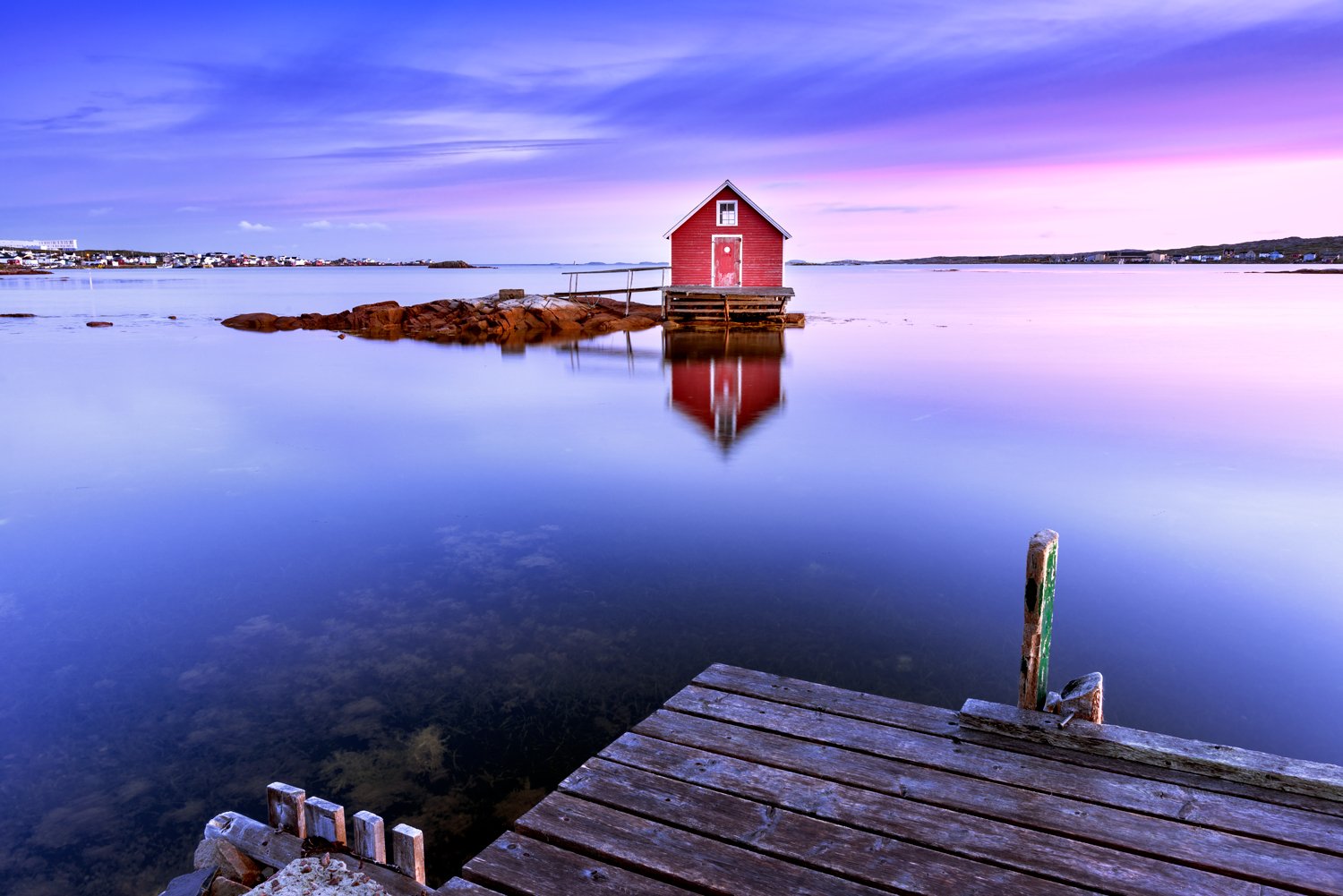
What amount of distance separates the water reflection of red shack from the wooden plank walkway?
11192 mm

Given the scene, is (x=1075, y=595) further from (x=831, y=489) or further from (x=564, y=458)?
(x=564, y=458)

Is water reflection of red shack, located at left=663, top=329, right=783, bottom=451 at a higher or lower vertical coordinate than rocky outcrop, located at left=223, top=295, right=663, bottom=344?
lower

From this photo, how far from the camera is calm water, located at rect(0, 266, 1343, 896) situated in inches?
231

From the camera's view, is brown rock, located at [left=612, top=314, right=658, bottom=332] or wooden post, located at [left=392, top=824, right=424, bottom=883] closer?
wooden post, located at [left=392, top=824, right=424, bottom=883]

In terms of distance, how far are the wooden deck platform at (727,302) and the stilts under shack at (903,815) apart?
117ft

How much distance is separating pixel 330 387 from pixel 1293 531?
2212 centimetres

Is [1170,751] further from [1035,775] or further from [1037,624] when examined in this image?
[1037,624]

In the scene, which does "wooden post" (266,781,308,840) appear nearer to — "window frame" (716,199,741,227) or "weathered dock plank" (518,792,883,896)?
"weathered dock plank" (518,792,883,896)

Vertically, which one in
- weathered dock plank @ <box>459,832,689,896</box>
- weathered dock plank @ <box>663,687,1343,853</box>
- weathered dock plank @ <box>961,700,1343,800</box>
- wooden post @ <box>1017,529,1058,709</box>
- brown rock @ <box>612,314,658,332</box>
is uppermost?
brown rock @ <box>612,314,658,332</box>

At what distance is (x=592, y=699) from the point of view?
21.6ft

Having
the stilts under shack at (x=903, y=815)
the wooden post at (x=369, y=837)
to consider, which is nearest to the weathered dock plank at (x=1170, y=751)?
the stilts under shack at (x=903, y=815)

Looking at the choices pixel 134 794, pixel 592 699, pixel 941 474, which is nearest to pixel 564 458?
pixel 941 474

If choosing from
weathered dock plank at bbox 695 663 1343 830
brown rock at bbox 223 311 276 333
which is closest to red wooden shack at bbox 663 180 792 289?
brown rock at bbox 223 311 276 333

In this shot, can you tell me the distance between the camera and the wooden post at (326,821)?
3871mm
